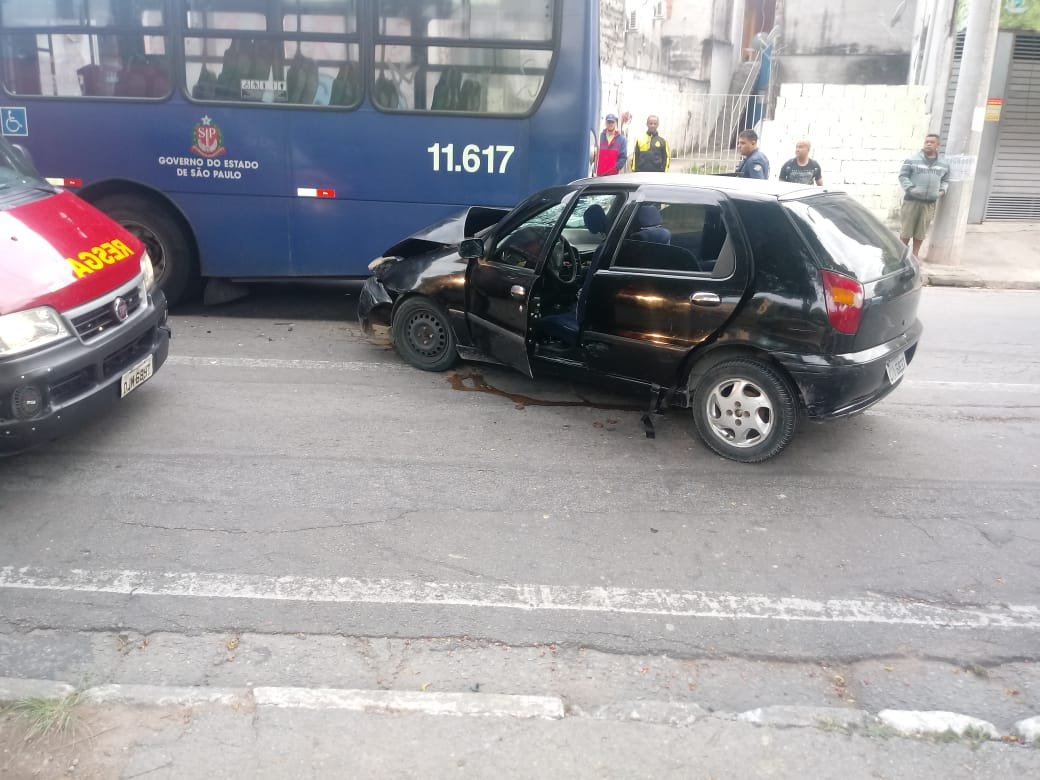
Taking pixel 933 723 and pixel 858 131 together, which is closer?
pixel 933 723

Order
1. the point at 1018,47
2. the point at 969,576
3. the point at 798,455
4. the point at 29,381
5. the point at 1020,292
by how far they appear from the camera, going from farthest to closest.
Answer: the point at 1018,47 < the point at 1020,292 < the point at 798,455 < the point at 29,381 < the point at 969,576

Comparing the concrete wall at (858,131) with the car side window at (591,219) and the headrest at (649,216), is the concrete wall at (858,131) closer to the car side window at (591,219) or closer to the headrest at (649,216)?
the car side window at (591,219)

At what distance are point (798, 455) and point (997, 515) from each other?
3.59 feet

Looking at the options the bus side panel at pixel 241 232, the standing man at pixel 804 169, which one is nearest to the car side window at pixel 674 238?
the bus side panel at pixel 241 232

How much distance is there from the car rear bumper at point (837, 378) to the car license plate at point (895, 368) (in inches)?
1.9

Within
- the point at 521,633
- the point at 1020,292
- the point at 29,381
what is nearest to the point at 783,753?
the point at 521,633

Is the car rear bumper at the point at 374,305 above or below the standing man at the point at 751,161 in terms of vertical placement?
below

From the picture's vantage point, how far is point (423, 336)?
6711mm

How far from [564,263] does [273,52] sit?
3.56m

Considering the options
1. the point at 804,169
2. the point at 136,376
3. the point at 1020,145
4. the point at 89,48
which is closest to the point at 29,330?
the point at 136,376

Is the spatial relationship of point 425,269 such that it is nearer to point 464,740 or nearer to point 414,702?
point 414,702

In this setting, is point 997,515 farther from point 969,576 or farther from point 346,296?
point 346,296

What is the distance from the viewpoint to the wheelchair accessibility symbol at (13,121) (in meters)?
8.09

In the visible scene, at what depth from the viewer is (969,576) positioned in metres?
4.00
